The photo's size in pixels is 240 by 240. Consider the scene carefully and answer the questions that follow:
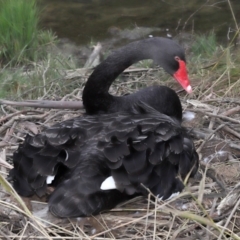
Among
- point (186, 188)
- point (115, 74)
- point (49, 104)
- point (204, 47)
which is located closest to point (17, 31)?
point (204, 47)

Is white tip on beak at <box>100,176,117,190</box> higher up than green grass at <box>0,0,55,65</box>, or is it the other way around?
white tip on beak at <box>100,176,117,190</box>

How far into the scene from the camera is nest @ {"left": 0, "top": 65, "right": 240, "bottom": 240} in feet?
8.84

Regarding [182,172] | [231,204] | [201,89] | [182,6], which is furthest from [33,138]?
[182,6]

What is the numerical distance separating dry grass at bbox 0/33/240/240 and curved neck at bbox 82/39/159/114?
29 centimetres

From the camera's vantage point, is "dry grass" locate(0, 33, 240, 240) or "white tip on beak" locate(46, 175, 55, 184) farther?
"white tip on beak" locate(46, 175, 55, 184)

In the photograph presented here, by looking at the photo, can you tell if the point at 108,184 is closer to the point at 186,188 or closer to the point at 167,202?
the point at 167,202

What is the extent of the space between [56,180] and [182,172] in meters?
0.56

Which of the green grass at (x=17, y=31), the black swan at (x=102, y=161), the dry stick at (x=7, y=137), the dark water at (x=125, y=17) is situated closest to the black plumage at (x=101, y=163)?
the black swan at (x=102, y=161)

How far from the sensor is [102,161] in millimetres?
2834

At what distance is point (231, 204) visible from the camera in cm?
283

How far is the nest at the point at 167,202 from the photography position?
2.69 meters

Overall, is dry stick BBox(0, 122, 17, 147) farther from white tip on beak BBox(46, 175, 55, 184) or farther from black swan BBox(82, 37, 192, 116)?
white tip on beak BBox(46, 175, 55, 184)

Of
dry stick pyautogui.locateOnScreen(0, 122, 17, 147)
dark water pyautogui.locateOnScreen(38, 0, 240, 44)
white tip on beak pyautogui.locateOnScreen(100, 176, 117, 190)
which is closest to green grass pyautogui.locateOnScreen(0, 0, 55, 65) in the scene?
dark water pyautogui.locateOnScreen(38, 0, 240, 44)

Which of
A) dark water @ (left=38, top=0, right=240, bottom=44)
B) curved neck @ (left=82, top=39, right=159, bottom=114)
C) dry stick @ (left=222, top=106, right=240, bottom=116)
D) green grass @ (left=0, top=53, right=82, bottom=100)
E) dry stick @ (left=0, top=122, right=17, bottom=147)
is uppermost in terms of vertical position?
curved neck @ (left=82, top=39, right=159, bottom=114)
